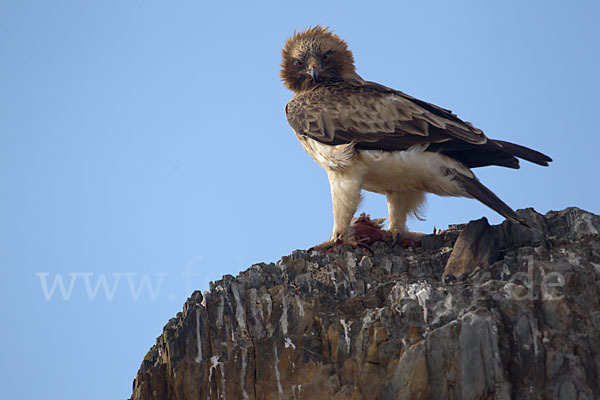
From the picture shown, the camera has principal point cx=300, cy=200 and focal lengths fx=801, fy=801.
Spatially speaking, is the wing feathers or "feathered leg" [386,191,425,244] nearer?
the wing feathers

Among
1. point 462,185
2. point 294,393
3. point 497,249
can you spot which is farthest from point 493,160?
point 294,393

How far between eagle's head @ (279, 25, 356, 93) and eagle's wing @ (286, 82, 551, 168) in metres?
0.68

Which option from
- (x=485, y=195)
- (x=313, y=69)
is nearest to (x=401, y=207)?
(x=485, y=195)

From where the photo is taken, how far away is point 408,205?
1354cm

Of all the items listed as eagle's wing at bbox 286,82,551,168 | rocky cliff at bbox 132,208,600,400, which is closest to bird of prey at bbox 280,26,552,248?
eagle's wing at bbox 286,82,551,168

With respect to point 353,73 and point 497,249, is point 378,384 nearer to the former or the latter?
point 497,249

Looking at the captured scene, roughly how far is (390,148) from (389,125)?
1.36 ft

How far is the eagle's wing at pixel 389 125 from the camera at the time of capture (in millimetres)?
12328

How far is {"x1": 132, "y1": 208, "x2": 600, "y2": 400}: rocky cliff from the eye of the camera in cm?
907

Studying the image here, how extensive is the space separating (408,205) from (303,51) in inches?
133

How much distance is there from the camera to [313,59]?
1421cm

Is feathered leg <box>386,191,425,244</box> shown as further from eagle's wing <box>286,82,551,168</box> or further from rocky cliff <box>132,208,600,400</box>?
rocky cliff <box>132,208,600,400</box>

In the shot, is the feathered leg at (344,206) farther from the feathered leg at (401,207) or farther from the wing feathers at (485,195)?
the wing feathers at (485,195)

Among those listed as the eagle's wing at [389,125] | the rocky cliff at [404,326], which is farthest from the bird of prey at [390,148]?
the rocky cliff at [404,326]
